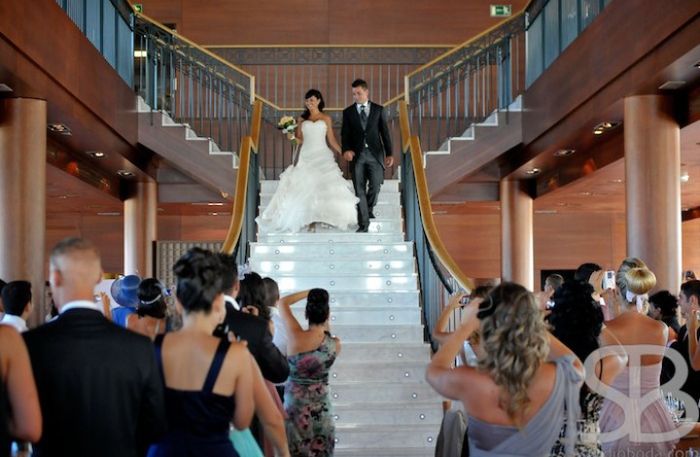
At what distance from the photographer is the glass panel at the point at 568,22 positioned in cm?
1102

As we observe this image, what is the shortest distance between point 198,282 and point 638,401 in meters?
2.42

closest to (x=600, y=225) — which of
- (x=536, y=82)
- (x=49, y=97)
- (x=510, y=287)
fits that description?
(x=536, y=82)

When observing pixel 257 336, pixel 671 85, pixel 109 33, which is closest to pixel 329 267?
pixel 671 85

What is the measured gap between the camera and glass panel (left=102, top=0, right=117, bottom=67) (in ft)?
38.3

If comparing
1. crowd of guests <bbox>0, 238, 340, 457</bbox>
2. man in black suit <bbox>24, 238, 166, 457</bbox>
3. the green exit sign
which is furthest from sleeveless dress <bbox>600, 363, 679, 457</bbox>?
the green exit sign

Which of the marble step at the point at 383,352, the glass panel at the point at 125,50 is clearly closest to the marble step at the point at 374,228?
the marble step at the point at 383,352

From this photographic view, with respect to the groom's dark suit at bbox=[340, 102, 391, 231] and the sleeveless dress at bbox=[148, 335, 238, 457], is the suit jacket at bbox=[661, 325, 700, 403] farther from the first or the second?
the groom's dark suit at bbox=[340, 102, 391, 231]

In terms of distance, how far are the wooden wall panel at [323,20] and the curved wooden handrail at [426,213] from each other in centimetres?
742

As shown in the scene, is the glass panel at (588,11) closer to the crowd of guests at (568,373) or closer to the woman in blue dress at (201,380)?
the crowd of guests at (568,373)

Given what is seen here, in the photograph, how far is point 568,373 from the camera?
3002mm

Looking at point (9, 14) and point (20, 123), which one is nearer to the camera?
point (9, 14)

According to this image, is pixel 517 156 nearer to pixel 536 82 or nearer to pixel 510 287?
pixel 536 82

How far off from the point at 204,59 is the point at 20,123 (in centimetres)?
553

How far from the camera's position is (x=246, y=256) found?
9.16 m
